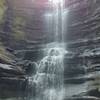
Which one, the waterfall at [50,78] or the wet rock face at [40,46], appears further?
the waterfall at [50,78]

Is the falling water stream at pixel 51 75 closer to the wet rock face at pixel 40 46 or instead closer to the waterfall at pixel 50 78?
the waterfall at pixel 50 78

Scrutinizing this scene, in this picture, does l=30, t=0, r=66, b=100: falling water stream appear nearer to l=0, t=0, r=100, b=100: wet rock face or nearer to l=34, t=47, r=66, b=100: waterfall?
l=34, t=47, r=66, b=100: waterfall

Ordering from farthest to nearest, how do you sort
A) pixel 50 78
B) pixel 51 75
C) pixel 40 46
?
1. pixel 40 46
2. pixel 51 75
3. pixel 50 78

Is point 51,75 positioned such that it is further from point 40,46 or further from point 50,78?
point 40,46

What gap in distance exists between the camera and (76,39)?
57.6ft

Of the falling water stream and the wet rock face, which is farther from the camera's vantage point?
the falling water stream

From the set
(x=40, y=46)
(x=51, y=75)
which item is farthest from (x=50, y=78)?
(x=40, y=46)

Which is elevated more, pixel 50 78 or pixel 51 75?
pixel 51 75

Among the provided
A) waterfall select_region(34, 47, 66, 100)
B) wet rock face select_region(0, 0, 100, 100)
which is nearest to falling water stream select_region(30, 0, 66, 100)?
waterfall select_region(34, 47, 66, 100)

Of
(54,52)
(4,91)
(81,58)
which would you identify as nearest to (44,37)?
(54,52)

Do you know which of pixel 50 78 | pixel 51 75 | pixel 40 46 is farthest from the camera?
pixel 40 46

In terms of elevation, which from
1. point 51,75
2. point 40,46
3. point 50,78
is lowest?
point 50,78

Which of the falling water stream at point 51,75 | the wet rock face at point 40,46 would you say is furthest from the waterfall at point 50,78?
the wet rock face at point 40,46

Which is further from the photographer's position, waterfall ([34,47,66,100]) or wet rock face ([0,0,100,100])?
waterfall ([34,47,66,100])
